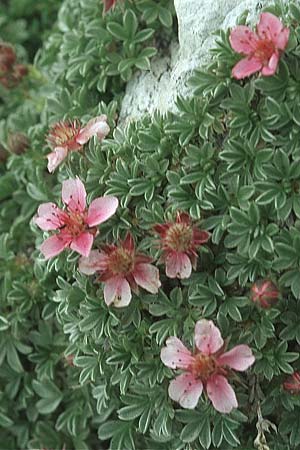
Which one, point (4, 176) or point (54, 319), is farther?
point (4, 176)

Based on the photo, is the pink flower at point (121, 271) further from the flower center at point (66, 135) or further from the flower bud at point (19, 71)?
the flower bud at point (19, 71)

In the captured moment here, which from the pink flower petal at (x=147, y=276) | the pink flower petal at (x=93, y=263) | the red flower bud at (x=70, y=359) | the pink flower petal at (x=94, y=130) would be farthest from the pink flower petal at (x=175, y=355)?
the pink flower petal at (x=94, y=130)

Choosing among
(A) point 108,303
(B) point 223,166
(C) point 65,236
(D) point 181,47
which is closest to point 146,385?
(A) point 108,303

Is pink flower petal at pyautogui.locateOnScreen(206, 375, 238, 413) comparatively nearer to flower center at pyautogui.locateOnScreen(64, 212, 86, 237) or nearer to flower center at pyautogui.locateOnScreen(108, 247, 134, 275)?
flower center at pyautogui.locateOnScreen(108, 247, 134, 275)

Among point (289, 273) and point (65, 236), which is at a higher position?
point (65, 236)

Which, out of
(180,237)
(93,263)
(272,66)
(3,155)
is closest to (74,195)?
(93,263)

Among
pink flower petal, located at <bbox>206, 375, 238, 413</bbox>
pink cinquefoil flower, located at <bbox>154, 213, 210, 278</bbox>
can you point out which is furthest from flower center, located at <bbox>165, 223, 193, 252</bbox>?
pink flower petal, located at <bbox>206, 375, 238, 413</bbox>

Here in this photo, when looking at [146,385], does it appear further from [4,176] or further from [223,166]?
[4,176]
